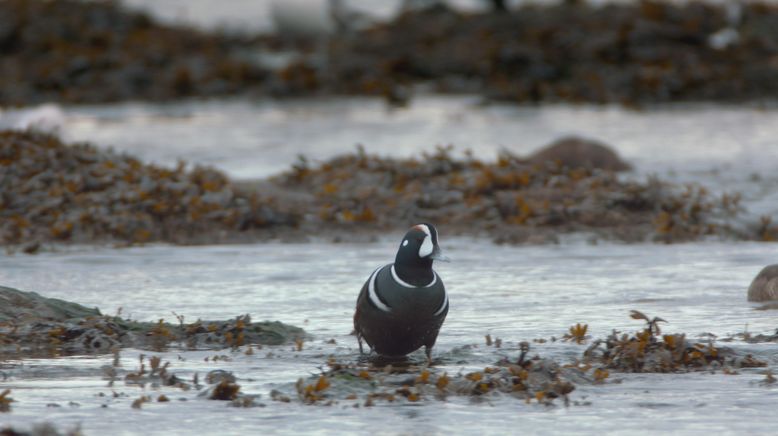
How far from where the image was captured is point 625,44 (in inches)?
1108

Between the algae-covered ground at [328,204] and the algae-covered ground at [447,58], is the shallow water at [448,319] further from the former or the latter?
the algae-covered ground at [447,58]

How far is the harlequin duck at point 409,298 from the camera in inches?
288

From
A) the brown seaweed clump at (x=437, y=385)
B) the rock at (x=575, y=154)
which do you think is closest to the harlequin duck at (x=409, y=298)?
the brown seaweed clump at (x=437, y=385)

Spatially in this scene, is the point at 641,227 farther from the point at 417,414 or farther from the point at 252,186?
the point at 417,414

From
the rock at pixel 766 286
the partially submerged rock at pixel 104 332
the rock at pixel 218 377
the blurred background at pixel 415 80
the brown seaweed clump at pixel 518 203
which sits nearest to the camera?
the rock at pixel 218 377

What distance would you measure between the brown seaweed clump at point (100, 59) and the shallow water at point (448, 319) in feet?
52.9

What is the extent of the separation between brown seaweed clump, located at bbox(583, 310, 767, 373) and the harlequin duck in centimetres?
88

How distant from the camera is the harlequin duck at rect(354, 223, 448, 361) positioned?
732cm

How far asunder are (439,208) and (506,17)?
60.4 ft

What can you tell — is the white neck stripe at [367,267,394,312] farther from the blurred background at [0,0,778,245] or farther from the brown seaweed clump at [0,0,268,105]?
the brown seaweed clump at [0,0,268,105]

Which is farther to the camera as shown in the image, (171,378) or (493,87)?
(493,87)

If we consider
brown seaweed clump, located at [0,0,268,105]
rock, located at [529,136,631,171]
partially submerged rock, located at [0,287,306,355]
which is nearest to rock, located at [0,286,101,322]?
partially submerged rock, located at [0,287,306,355]

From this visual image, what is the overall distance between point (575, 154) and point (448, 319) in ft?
25.3

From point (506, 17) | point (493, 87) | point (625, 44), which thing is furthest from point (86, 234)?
point (506, 17)
